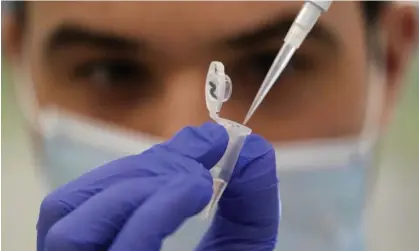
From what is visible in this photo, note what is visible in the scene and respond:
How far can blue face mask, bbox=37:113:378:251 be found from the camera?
104 cm

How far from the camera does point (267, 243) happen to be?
2.34ft

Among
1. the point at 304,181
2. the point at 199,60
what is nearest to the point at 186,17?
the point at 199,60

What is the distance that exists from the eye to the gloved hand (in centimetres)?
38

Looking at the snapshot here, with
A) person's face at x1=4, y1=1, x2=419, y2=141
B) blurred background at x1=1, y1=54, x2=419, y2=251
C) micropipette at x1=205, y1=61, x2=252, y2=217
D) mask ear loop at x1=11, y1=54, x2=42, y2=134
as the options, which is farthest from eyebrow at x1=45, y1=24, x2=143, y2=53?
blurred background at x1=1, y1=54, x2=419, y2=251

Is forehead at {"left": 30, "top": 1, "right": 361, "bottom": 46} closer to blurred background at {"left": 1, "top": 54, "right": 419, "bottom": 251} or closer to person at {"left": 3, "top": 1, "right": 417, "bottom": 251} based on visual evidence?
person at {"left": 3, "top": 1, "right": 417, "bottom": 251}

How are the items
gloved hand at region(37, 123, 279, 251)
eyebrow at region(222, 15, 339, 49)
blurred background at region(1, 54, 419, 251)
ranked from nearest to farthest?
gloved hand at region(37, 123, 279, 251)
eyebrow at region(222, 15, 339, 49)
blurred background at region(1, 54, 419, 251)

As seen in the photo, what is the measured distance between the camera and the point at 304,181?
3.44ft

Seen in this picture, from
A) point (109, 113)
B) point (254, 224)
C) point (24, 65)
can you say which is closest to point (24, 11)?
point (24, 65)

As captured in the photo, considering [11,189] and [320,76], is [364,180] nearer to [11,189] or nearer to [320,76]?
[320,76]

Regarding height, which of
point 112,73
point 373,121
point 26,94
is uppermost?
point 373,121

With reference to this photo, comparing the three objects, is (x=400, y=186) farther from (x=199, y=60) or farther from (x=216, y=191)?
(x=216, y=191)

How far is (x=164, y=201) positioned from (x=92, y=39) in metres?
0.50

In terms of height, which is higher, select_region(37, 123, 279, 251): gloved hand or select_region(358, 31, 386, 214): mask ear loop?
select_region(358, 31, 386, 214): mask ear loop

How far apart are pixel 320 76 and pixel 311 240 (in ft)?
0.98
